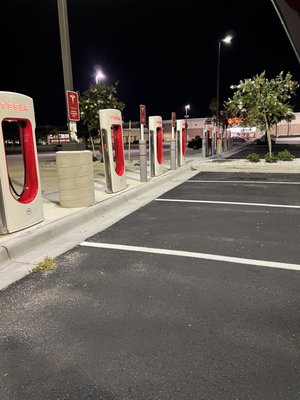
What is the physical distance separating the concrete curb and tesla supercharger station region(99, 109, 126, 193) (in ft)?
1.22

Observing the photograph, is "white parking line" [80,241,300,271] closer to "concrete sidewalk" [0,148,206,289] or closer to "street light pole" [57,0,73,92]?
"concrete sidewalk" [0,148,206,289]

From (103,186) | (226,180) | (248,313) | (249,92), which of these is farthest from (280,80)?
(248,313)

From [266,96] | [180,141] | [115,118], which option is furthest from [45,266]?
[266,96]

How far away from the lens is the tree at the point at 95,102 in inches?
763

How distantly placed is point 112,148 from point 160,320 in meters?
6.11

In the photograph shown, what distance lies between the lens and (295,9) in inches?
37.1

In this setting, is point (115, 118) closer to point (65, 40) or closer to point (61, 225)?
point (65, 40)

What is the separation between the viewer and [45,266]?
4.38 m

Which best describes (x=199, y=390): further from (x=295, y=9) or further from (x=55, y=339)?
(x=295, y=9)

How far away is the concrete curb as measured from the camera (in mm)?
4547

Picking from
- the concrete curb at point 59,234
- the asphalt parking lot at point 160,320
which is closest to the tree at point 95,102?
the concrete curb at point 59,234

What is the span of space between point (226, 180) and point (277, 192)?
→ 9.34 feet

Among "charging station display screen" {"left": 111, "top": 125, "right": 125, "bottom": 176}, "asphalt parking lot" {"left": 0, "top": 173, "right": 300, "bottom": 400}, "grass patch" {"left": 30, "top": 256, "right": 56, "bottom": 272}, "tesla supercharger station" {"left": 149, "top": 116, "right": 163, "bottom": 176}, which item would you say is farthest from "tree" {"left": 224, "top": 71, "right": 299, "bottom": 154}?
"grass patch" {"left": 30, "top": 256, "right": 56, "bottom": 272}

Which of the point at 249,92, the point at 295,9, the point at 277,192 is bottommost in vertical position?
the point at 277,192
